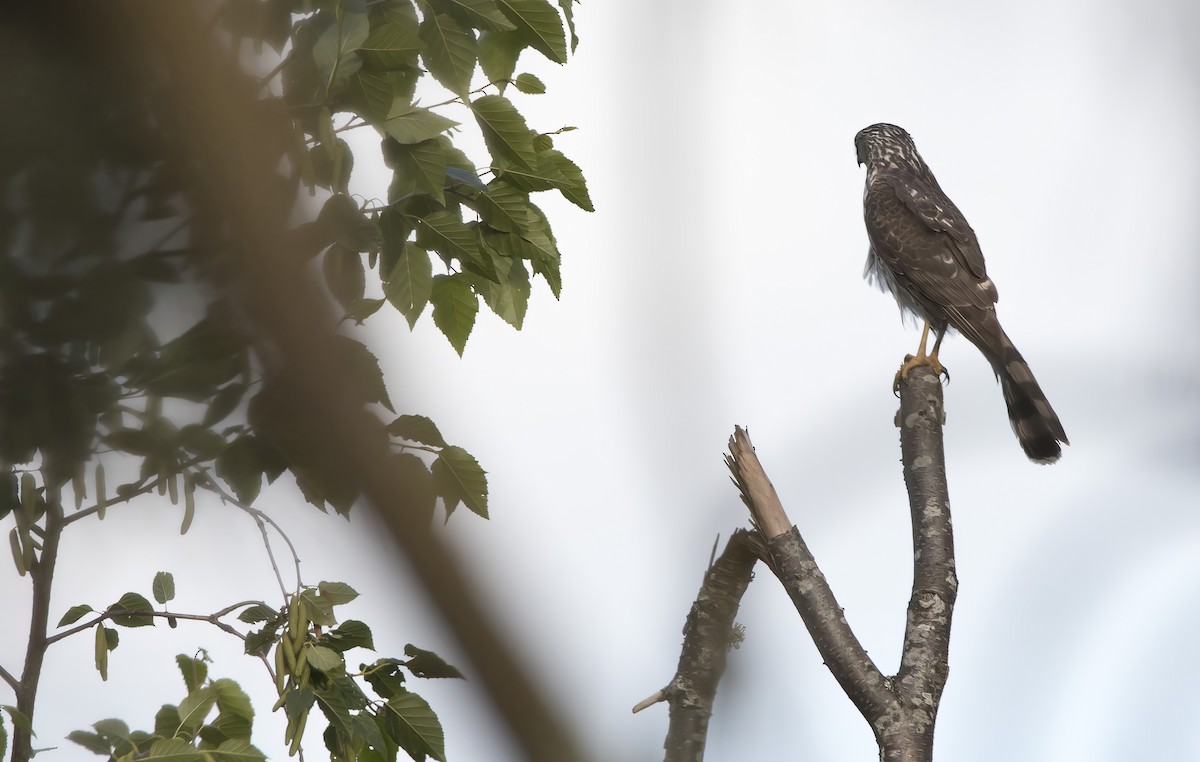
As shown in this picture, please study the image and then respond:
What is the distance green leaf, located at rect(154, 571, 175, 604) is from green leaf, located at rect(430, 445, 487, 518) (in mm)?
755

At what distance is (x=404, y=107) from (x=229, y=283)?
198 cm

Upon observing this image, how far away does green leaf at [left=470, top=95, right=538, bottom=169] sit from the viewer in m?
2.67

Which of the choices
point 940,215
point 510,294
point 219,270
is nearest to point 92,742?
point 510,294

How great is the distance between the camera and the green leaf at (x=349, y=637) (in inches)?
100.0

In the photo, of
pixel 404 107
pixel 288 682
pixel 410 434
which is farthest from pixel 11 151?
pixel 288 682

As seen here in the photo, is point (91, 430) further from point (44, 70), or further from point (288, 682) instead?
point (288, 682)

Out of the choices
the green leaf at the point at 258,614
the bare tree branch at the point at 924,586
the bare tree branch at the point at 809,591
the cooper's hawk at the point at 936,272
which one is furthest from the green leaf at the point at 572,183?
the cooper's hawk at the point at 936,272

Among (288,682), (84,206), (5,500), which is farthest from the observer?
(288,682)

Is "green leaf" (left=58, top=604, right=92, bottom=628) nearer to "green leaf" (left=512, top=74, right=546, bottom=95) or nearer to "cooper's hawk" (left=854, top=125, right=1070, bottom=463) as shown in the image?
"green leaf" (left=512, top=74, right=546, bottom=95)

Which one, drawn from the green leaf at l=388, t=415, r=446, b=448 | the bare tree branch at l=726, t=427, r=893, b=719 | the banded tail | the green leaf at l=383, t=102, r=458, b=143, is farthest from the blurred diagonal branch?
the banded tail

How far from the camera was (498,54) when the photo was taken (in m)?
2.73

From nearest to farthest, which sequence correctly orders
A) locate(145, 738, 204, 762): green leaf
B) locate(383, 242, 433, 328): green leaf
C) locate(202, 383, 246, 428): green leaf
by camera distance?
locate(202, 383, 246, 428): green leaf, locate(145, 738, 204, 762): green leaf, locate(383, 242, 433, 328): green leaf

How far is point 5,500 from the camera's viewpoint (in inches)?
91.9

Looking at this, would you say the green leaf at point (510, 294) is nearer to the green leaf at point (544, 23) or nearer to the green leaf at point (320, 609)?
the green leaf at point (544, 23)
